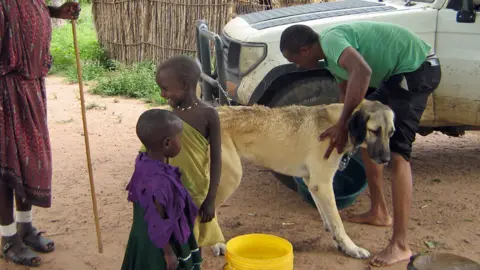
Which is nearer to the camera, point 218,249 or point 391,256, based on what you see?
point 391,256

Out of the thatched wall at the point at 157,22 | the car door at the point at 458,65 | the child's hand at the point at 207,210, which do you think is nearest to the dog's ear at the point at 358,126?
the child's hand at the point at 207,210

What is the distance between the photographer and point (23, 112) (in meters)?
3.50

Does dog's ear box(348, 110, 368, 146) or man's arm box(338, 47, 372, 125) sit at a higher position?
man's arm box(338, 47, 372, 125)

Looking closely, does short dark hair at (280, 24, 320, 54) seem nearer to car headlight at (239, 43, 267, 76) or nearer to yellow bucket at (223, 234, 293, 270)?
car headlight at (239, 43, 267, 76)

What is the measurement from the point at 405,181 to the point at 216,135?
4.86 ft

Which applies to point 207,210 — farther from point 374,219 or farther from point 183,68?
point 374,219

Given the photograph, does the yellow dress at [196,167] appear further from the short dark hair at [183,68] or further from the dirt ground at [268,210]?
the dirt ground at [268,210]

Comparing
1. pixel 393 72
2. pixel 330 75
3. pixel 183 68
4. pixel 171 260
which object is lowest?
pixel 171 260

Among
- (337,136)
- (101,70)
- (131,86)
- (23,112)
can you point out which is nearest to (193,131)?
(337,136)

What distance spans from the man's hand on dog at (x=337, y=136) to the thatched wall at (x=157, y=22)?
246 inches

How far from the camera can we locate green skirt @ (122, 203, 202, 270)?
2.61 meters

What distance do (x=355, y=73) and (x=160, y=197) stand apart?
1488 millimetres

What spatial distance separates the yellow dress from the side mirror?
2759mm

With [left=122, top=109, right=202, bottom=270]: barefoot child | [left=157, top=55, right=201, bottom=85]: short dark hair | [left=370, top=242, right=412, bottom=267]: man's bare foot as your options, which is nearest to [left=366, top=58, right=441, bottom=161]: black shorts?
[left=370, top=242, right=412, bottom=267]: man's bare foot
